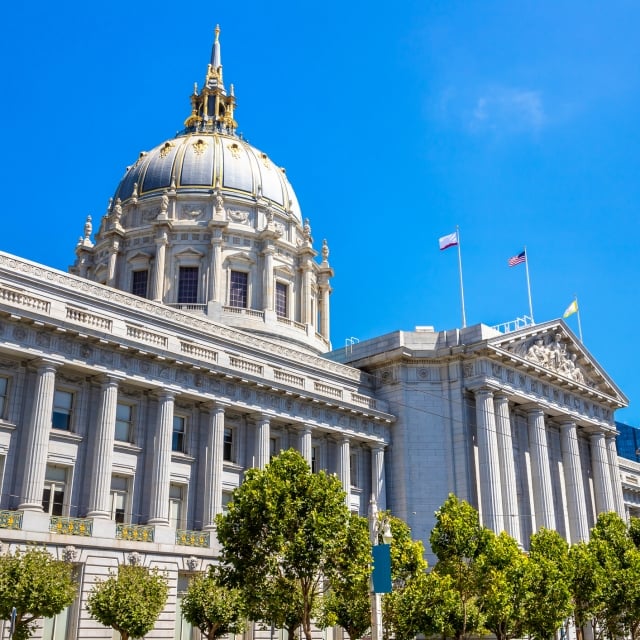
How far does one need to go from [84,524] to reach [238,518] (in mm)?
8988

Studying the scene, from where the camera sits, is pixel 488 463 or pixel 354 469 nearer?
pixel 488 463

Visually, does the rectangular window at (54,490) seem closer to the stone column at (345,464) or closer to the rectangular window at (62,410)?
the rectangular window at (62,410)

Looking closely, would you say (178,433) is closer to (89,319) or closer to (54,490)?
(54,490)

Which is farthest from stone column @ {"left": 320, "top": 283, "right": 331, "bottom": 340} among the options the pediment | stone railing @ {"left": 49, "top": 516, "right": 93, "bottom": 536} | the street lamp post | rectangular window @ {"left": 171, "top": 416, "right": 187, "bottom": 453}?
the street lamp post

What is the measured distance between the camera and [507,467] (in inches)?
2162

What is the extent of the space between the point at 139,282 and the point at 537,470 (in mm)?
38019

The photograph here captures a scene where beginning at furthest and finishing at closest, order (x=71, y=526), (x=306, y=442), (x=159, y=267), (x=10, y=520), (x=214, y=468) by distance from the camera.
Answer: (x=159, y=267) → (x=306, y=442) → (x=214, y=468) → (x=71, y=526) → (x=10, y=520)

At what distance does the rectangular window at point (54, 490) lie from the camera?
37600mm

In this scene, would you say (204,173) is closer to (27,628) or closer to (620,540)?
(620,540)

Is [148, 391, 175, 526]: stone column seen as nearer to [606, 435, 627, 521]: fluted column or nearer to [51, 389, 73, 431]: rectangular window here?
[51, 389, 73, 431]: rectangular window

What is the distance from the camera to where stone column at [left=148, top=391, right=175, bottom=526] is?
4072 cm

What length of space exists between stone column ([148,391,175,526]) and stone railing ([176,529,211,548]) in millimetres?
1166

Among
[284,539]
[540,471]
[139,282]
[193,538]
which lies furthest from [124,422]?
[139,282]

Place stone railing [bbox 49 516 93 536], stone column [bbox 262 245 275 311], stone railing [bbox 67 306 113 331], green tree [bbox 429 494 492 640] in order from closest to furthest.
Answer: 1. stone railing [bbox 49 516 93 536]
2. green tree [bbox 429 494 492 640]
3. stone railing [bbox 67 306 113 331]
4. stone column [bbox 262 245 275 311]
